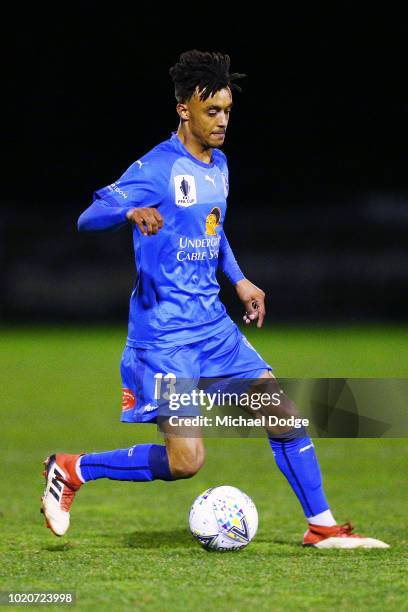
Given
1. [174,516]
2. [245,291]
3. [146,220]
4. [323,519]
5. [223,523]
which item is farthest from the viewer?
[174,516]

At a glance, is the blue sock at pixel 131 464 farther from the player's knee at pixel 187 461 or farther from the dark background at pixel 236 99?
the dark background at pixel 236 99

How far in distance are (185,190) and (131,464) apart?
123 centimetres

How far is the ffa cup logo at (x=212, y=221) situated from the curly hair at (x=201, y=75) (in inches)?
19.4

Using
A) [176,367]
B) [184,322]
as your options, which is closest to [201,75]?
[184,322]

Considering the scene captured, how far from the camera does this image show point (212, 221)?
5172 millimetres

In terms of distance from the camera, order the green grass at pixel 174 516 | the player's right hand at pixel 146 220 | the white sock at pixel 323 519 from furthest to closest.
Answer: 1. the white sock at pixel 323 519
2. the player's right hand at pixel 146 220
3. the green grass at pixel 174 516

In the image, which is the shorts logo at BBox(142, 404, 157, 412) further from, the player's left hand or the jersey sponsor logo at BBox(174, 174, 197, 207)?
the jersey sponsor logo at BBox(174, 174, 197, 207)

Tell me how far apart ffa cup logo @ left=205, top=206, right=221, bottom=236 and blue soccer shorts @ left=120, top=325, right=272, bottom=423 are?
44cm

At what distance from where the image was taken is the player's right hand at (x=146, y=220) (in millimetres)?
4477

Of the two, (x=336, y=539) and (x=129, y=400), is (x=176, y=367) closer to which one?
(x=129, y=400)

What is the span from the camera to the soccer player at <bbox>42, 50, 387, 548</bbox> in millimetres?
5031

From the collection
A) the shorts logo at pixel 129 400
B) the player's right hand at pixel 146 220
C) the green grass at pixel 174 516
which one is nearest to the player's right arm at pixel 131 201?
the player's right hand at pixel 146 220

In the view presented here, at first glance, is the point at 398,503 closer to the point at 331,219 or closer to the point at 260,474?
the point at 260,474

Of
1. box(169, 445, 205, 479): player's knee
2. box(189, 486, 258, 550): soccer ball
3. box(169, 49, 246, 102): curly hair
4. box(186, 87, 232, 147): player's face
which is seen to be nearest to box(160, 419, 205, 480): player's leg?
box(169, 445, 205, 479): player's knee
